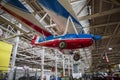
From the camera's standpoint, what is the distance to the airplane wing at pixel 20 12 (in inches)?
154

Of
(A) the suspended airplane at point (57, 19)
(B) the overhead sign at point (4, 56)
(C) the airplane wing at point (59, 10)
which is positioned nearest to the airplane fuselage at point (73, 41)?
(A) the suspended airplane at point (57, 19)

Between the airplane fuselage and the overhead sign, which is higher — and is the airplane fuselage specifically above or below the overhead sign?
above

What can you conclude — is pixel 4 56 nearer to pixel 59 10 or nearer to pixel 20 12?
pixel 20 12

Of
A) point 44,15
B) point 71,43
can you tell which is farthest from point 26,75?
point 44,15

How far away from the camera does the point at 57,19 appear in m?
4.78

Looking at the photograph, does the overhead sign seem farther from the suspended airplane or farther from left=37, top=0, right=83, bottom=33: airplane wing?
left=37, top=0, right=83, bottom=33: airplane wing

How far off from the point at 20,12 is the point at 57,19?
124 cm

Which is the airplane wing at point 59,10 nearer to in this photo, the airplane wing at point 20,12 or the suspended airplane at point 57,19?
the suspended airplane at point 57,19

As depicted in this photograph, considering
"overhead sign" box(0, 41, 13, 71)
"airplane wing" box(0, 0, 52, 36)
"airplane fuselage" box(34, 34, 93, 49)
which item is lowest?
"overhead sign" box(0, 41, 13, 71)

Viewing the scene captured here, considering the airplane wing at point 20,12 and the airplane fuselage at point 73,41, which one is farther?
the airplane fuselage at point 73,41

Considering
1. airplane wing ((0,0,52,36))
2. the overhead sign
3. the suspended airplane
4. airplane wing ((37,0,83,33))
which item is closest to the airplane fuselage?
the suspended airplane

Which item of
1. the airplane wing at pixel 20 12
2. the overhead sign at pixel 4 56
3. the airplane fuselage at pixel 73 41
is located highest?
the airplane wing at pixel 20 12

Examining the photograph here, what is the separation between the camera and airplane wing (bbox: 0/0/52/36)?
3905 millimetres

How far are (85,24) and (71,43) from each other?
268 cm
